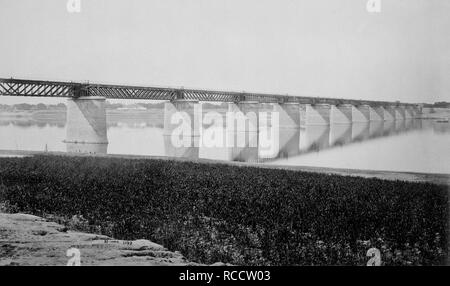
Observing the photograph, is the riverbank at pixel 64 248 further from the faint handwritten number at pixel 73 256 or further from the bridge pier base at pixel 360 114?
the bridge pier base at pixel 360 114

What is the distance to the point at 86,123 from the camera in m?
51.8

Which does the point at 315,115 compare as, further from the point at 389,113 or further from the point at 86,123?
the point at 86,123

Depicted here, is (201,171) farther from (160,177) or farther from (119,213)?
(119,213)

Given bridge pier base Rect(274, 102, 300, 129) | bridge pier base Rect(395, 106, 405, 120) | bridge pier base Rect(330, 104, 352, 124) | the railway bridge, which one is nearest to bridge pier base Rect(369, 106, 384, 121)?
the railway bridge

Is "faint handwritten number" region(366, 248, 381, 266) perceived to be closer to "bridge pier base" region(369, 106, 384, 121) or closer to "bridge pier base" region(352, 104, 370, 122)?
"bridge pier base" region(352, 104, 370, 122)

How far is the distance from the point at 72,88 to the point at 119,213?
45504 millimetres

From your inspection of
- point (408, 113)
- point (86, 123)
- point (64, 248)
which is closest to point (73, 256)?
point (64, 248)

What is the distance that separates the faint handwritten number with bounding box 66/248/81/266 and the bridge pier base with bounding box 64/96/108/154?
42.2 m

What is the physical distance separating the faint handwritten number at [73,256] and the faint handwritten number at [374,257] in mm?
5576

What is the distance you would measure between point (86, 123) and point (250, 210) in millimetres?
42813

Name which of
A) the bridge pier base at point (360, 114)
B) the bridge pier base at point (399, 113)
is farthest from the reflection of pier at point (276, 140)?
the bridge pier base at point (399, 113)

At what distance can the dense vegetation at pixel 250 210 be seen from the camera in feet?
31.5

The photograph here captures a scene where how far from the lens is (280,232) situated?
35.2ft
